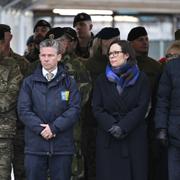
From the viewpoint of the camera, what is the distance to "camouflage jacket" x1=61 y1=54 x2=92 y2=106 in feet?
20.3

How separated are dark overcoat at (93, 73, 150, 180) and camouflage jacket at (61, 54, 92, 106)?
28 centimetres

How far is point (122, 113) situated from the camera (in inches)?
229

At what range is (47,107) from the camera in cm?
564

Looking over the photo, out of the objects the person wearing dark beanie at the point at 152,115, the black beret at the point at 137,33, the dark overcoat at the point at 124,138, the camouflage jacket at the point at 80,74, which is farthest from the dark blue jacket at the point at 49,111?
the black beret at the point at 137,33

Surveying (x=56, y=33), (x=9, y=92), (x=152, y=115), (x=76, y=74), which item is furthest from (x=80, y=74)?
(x=152, y=115)

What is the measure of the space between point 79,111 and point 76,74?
616 mm

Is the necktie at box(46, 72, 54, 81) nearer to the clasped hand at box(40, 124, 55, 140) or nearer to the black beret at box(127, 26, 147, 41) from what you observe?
the clasped hand at box(40, 124, 55, 140)

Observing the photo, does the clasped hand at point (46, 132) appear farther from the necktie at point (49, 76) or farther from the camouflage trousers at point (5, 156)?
the camouflage trousers at point (5, 156)

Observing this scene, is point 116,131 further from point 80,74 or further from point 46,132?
point 80,74

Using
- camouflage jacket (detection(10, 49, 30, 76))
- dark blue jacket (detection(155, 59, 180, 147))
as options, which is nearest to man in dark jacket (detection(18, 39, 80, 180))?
dark blue jacket (detection(155, 59, 180, 147))

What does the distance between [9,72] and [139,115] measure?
49.1 inches

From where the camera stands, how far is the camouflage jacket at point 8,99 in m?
6.00

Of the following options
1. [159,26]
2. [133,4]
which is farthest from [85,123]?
[159,26]

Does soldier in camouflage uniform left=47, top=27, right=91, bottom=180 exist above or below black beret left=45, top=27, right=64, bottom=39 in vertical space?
below
